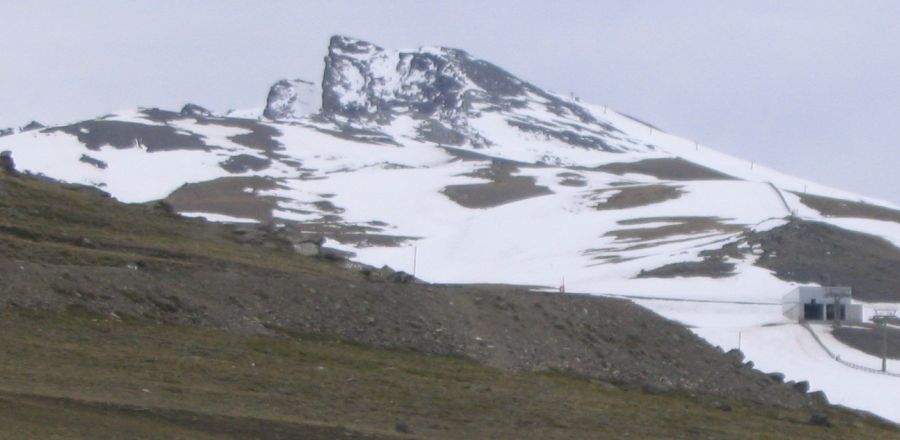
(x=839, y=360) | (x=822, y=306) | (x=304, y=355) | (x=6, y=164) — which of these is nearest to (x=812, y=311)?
(x=822, y=306)

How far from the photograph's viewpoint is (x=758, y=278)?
223 ft

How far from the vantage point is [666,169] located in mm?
167750

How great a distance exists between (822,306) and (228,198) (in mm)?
65870

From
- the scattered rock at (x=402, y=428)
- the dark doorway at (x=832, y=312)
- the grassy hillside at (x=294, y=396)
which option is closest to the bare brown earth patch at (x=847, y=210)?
the dark doorway at (x=832, y=312)

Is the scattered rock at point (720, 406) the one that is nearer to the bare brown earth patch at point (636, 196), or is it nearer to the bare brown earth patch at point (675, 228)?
the bare brown earth patch at point (675, 228)

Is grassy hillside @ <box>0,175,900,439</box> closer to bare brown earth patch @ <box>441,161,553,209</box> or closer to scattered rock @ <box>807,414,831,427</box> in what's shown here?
scattered rock @ <box>807,414,831,427</box>

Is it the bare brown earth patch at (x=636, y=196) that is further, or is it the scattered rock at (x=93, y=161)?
the scattered rock at (x=93, y=161)

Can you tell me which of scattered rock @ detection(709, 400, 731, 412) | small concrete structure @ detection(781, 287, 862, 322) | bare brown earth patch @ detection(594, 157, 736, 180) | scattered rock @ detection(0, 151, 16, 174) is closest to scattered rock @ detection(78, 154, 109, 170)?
bare brown earth patch @ detection(594, 157, 736, 180)

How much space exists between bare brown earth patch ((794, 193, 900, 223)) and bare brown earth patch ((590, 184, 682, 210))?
11.3 m

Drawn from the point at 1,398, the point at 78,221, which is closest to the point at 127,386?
the point at 1,398

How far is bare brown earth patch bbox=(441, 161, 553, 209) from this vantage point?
123 metres

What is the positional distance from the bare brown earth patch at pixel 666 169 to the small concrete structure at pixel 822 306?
332ft

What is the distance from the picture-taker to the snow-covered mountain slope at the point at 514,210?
6762 centimetres

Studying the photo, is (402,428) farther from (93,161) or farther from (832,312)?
(93,161)
